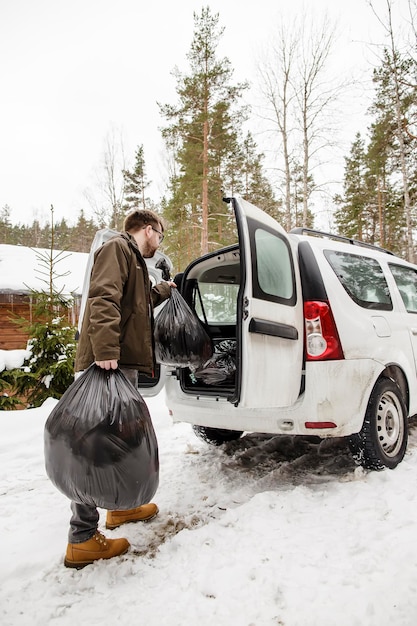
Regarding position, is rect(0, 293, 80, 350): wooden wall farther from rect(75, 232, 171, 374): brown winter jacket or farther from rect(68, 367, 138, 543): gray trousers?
rect(68, 367, 138, 543): gray trousers

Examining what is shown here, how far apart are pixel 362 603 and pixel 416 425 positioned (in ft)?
10.4

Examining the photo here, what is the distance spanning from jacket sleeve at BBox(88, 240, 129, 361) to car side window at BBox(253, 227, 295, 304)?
0.87m

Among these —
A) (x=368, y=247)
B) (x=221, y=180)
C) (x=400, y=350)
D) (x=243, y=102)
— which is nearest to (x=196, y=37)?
(x=243, y=102)

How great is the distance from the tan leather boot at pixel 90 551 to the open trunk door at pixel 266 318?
107cm

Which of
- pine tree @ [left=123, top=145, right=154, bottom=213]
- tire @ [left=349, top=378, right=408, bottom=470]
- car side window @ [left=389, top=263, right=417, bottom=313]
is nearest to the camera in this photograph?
tire @ [left=349, top=378, right=408, bottom=470]

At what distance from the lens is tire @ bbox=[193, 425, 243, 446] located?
3.81 m

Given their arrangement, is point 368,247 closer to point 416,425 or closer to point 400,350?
point 400,350

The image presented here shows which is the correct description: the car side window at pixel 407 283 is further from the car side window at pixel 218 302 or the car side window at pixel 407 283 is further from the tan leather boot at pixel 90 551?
the tan leather boot at pixel 90 551

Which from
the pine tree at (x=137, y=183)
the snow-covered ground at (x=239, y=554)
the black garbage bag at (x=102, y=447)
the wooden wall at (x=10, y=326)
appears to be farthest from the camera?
the pine tree at (x=137, y=183)

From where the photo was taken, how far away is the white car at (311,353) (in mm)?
2418

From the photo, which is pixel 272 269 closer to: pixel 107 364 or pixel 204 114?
pixel 107 364

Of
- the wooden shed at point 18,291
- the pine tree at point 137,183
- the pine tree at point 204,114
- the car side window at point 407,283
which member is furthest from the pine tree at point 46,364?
the pine tree at point 137,183

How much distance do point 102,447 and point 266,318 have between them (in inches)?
49.3

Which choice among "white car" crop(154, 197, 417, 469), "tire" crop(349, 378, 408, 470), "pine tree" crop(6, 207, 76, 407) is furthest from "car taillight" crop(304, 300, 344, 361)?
"pine tree" crop(6, 207, 76, 407)
